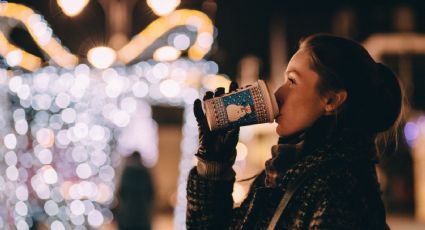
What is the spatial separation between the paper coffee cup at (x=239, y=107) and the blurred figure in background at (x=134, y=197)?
6101mm

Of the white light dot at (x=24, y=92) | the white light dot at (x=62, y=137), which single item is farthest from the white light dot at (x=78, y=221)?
the white light dot at (x=24, y=92)

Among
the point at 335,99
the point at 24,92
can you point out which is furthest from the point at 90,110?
the point at 335,99

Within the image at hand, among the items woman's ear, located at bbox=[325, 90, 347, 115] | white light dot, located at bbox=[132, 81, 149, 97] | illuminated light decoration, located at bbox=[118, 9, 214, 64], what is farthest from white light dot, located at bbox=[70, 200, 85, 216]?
woman's ear, located at bbox=[325, 90, 347, 115]

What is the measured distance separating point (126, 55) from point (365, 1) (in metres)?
17.2

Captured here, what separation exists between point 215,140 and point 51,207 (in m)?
4.57

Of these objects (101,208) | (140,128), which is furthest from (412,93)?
(101,208)

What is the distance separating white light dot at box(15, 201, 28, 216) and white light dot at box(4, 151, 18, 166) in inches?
19.7

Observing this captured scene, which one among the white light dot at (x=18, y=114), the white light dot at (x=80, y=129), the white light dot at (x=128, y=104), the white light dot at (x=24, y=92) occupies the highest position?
the white light dot at (x=24, y=92)

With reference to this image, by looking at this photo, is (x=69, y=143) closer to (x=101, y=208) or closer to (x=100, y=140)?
(x=100, y=140)

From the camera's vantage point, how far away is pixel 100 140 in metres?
6.34

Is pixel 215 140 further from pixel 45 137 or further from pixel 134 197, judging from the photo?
pixel 134 197

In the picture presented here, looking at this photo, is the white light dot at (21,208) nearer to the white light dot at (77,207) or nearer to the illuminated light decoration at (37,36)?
the white light dot at (77,207)

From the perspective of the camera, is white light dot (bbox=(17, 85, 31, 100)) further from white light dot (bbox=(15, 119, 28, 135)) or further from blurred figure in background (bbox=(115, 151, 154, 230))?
blurred figure in background (bbox=(115, 151, 154, 230))

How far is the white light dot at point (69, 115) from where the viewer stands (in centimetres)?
589
